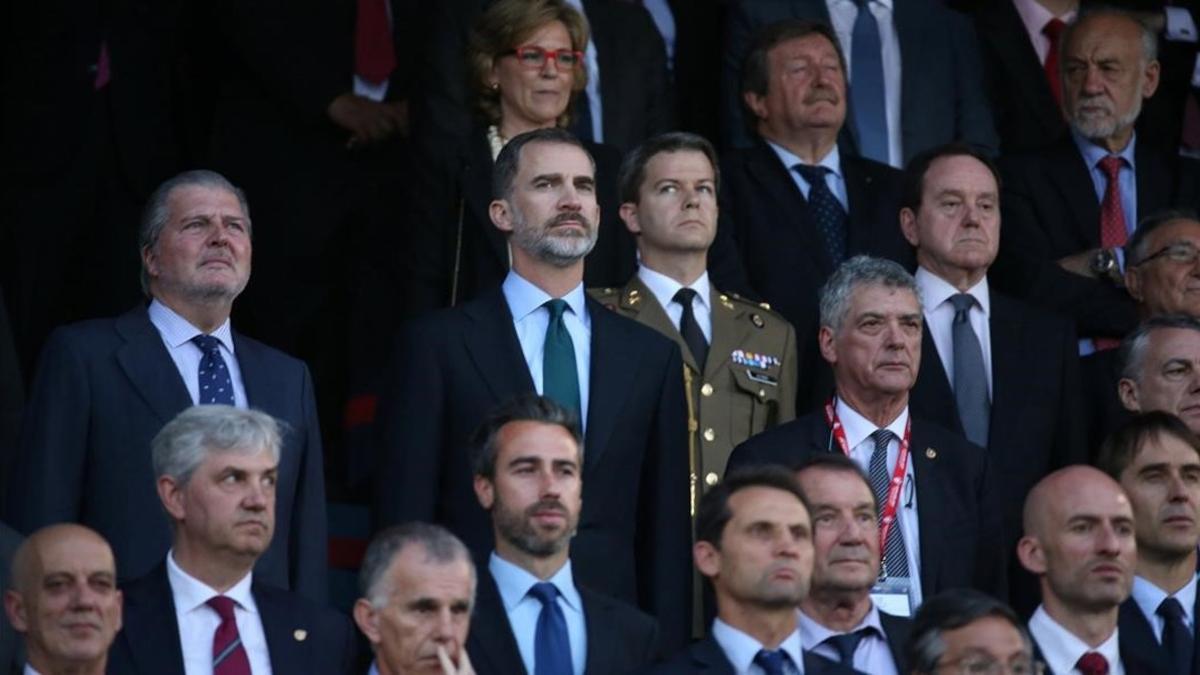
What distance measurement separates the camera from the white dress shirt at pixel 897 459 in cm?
908

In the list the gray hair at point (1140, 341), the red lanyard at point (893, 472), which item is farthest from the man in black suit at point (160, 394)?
the gray hair at point (1140, 341)

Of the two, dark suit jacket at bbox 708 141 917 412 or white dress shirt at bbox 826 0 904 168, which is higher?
white dress shirt at bbox 826 0 904 168

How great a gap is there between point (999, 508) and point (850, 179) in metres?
1.76

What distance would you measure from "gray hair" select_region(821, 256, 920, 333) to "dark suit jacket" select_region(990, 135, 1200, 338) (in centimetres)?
123

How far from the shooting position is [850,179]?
1074cm

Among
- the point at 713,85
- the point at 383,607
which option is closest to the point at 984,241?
the point at 713,85

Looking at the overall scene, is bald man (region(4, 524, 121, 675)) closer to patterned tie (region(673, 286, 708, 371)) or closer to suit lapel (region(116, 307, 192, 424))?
suit lapel (region(116, 307, 192, 424))

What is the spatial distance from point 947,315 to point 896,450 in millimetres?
964

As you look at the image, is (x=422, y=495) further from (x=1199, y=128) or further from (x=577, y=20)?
(x=1199, y=128)

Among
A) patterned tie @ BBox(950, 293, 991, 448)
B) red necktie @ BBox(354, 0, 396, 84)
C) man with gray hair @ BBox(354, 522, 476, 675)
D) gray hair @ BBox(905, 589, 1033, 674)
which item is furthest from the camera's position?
red necktie @ BBox(354, 0, 396, 84)

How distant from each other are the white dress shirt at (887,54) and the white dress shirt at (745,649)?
12.7 feet

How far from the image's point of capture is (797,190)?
10.6 m

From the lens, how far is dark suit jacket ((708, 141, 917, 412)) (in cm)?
1032

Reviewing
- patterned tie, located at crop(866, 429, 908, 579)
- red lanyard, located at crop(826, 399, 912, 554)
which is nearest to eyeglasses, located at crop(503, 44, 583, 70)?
red lanyard, located at crop(826, 399, 912, 554)
